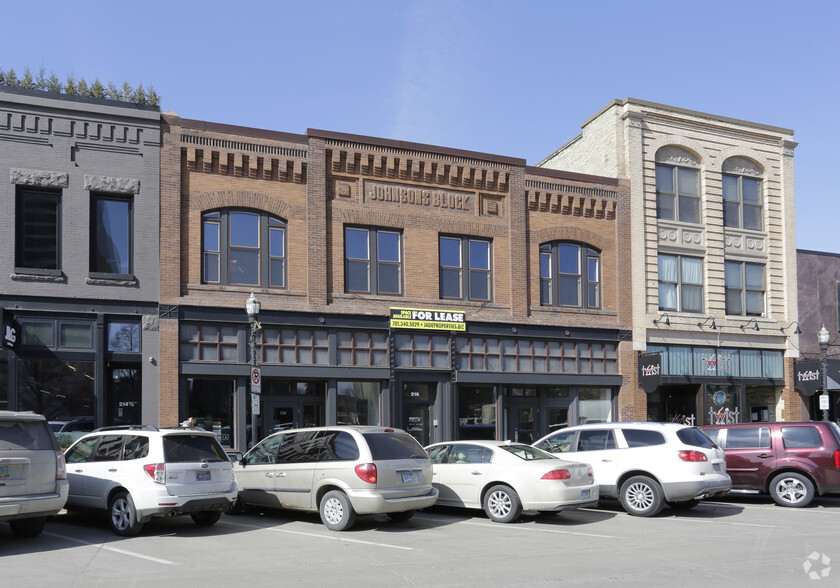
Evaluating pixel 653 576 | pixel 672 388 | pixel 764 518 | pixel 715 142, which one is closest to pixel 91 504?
pixel 653 576

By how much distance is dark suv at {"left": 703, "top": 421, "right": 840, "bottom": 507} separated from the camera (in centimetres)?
1642

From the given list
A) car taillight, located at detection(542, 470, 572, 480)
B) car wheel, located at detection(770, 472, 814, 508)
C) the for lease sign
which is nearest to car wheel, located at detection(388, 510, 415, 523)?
car taillight, located at detection(542, 470, 572, 480)

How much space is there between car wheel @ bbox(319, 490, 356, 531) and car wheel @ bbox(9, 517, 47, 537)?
13.6 ft

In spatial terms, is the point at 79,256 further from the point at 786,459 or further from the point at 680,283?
the point at 680,283

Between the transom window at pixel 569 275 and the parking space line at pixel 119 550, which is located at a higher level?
the transom window at pixel 569 275

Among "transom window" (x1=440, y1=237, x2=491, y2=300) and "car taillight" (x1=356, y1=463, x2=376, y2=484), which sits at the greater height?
"transom window" (x1=440, y1=237, x2=491, y2=300)

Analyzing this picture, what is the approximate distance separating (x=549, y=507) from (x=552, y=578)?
449cm

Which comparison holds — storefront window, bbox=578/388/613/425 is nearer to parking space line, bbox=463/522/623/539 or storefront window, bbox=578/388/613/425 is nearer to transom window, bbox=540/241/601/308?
transom window, bbox=540/241/601/308

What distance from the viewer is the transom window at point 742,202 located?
101 ft

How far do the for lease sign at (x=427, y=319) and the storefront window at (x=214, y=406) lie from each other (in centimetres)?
512

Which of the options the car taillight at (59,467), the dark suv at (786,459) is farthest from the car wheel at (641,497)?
the car taillight at (59,467)

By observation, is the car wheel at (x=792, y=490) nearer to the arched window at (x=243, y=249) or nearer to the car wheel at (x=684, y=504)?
the car wheel at (x=684, y=504)

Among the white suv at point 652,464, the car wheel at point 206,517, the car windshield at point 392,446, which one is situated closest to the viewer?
the car windshield at point 392,446

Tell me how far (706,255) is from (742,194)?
10.5 feet
